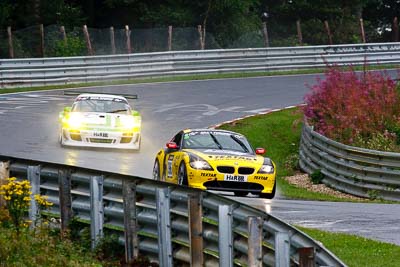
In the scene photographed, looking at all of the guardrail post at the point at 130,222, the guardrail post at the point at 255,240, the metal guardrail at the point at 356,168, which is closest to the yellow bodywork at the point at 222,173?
the metal guardrail at the point at 356,168

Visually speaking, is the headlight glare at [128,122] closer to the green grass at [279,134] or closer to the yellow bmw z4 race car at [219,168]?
the green grass at [279,134]

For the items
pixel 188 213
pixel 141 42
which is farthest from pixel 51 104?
pixel 188 213

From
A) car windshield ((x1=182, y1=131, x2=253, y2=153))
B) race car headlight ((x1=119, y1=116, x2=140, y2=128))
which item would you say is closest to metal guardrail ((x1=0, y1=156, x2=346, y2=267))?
car windshield ((x1=182, y1=131, x2=253, y2=153))

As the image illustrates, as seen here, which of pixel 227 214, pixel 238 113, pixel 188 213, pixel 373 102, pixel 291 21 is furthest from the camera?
pixel 291 21

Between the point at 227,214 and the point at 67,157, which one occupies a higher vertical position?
the point at 227,214

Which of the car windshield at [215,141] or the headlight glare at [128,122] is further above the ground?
the car windshield at [215,141]

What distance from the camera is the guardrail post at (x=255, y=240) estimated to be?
10547 millimetres

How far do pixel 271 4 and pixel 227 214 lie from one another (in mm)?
50092

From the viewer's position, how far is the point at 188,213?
479 inches

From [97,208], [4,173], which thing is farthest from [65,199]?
[4,173]

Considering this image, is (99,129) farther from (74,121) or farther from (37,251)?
(37,251)

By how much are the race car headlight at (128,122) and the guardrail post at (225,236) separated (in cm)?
1558

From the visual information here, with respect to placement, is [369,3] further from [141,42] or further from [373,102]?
[373,102]

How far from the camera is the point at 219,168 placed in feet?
62.4
